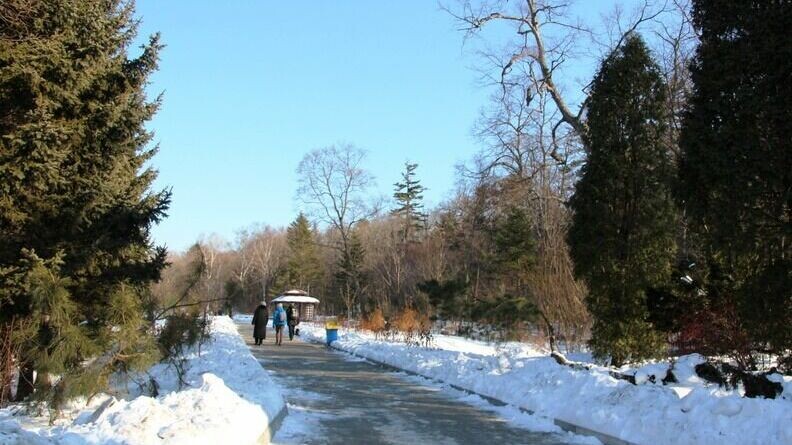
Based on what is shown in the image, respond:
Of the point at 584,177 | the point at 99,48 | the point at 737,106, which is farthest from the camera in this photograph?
the point at 584,177

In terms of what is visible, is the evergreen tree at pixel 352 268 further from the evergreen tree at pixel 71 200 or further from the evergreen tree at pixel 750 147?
the evergreen tree at pixel 750 147

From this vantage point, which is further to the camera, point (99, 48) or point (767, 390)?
point (99, 48)

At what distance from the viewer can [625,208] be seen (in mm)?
14148

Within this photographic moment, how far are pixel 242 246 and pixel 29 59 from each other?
10301cm

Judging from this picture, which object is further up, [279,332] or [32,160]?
[32,160]

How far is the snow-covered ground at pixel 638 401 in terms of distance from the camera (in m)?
6.96

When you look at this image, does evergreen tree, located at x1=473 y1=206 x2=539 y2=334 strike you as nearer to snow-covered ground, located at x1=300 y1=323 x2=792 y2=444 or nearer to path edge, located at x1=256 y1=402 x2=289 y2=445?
snow-covered ground, located at x1=300 y1=323 x2=792 y2=444

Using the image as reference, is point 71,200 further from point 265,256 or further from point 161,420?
point 265,256

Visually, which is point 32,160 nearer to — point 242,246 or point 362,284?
A: point 362,284

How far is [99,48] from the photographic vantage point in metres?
10.4

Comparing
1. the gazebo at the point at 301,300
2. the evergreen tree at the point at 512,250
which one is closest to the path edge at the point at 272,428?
the evergreen tree at the point at 512,250

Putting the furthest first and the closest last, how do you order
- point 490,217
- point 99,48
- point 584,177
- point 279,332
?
point 490,217
point 279,332
point 584,177
point 99,48

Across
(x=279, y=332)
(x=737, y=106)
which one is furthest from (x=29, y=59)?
(x=279, y=332)

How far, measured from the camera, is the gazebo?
5291 centimetres
